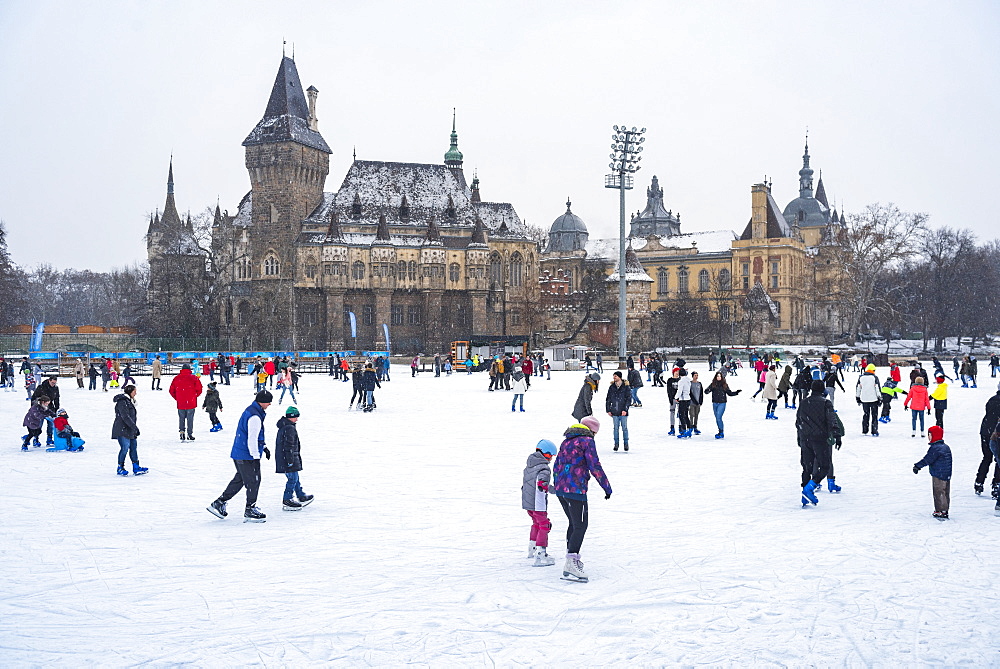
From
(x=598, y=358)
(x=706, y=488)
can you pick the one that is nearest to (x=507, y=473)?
(x=706, y=488)

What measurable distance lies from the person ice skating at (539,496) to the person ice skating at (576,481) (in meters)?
0.25

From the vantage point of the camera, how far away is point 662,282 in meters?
91.1

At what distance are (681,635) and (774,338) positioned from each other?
76.0 meters

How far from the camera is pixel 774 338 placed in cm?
7788

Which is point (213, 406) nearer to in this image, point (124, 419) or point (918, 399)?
point (124, 419)

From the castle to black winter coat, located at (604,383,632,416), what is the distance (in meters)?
50.7

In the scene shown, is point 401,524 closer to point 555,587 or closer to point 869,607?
point 555,587

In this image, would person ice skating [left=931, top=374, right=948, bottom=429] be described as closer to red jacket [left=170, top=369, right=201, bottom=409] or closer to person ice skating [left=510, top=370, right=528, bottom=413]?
person ice skating [left=510, top=370, right=528, bottom=413]

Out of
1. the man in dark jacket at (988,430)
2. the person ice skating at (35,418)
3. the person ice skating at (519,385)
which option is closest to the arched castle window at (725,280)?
the person ice skating at (519,385)

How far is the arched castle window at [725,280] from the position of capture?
82.1 metres

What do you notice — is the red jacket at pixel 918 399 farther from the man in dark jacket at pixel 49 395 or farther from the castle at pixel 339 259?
the castle at pixel 339 259

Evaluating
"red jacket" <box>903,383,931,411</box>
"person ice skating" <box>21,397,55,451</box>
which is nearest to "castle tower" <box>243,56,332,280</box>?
"person ice skating" <box>21,397,55,451</box>

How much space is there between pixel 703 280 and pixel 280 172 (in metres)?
43.5

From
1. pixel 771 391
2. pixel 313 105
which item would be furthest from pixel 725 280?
pixel 771 391
